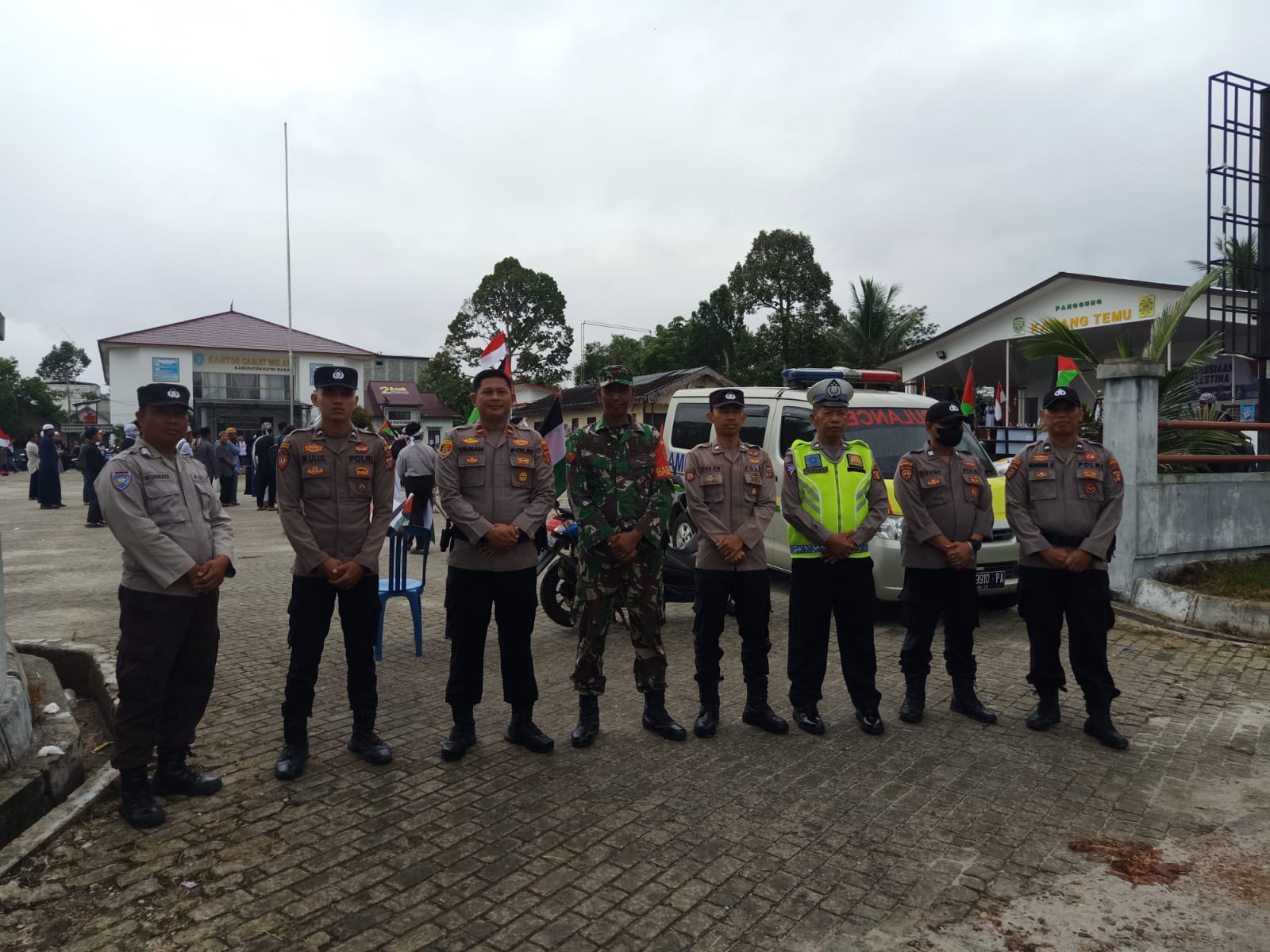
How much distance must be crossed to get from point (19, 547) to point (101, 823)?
36.7 ft

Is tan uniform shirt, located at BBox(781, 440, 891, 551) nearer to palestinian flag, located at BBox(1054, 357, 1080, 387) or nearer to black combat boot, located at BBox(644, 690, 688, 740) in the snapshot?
black combat boot, located at BBox(644, 690, 688, 740)

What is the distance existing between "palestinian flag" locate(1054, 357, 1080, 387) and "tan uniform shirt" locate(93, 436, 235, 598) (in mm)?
7224

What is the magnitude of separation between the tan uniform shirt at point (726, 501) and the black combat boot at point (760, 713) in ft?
2.18

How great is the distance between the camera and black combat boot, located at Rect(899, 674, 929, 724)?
4859 mm

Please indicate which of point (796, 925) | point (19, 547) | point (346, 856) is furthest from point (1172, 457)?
point (19, 547)

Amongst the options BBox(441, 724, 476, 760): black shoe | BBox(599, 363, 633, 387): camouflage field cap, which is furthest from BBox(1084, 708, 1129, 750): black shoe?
BBox(441, 724, 476, 760): black shoe

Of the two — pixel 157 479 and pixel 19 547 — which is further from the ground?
pixel 157 479

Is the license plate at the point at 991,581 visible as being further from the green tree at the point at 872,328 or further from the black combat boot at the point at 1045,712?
the green tree at the point at 872,328

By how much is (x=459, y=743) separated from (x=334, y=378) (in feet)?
6.14

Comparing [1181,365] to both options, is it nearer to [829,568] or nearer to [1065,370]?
[1065,370]

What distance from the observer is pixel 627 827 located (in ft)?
11.6

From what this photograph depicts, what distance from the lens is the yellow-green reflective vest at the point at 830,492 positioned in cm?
466

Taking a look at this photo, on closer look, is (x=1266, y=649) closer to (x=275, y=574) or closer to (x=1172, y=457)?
(x=1172, y=457)

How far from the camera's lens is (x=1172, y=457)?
7824mm
